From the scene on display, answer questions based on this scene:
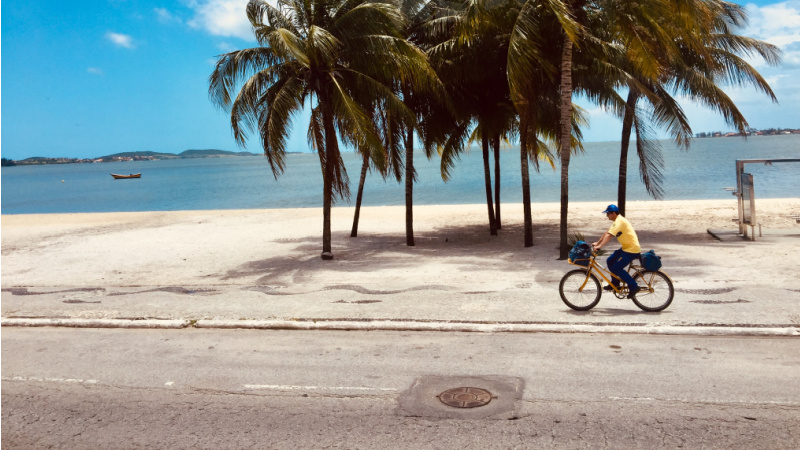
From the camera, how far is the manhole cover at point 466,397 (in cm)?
634

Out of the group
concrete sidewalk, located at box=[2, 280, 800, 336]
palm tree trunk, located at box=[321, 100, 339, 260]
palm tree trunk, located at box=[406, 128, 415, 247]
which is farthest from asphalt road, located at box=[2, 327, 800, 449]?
palm tree trunk, located at box=[406, 128, 415, 247]

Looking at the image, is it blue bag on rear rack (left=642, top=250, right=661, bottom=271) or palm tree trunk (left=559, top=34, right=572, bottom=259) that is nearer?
blue bag on rear rack (left=642, top=250, right=661, bottom=271)

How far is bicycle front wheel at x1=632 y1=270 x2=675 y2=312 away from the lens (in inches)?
380

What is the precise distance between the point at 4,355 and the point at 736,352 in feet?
30.1

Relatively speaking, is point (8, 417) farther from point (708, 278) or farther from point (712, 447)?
point (708, 278)

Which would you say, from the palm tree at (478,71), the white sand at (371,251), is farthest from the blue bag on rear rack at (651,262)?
the palm tree at (478,71)

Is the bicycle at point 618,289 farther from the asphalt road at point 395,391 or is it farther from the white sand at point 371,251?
the white sand at point 371,251

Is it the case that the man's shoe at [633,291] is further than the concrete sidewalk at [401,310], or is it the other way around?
the man's shoe at [633,291]

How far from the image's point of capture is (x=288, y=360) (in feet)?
26.4

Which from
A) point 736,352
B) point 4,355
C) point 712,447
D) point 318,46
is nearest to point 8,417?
point 4,355

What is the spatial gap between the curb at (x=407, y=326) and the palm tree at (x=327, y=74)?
6.02 m

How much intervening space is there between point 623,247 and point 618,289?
0.64m

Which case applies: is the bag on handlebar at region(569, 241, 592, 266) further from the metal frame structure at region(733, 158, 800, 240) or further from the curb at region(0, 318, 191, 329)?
the metal frame structure at region(733, 158, 800, 240)

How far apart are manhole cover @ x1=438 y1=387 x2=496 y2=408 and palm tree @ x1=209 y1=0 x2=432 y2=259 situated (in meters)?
9.20
